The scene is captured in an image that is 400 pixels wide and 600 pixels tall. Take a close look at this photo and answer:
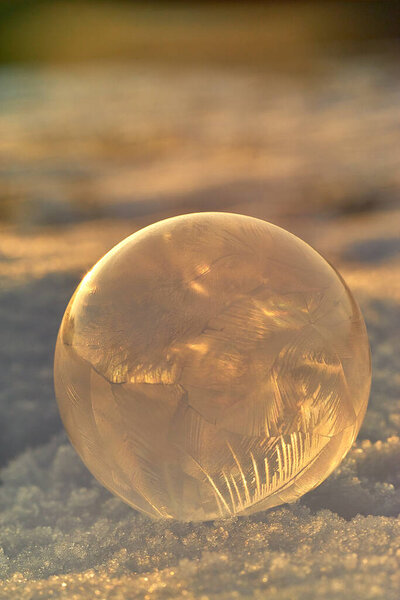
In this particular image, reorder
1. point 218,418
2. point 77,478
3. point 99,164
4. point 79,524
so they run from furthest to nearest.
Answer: point 99,164
point 77,478
point 79,524
point 218,418

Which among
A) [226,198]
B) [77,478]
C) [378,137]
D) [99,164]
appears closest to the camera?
[77,478]

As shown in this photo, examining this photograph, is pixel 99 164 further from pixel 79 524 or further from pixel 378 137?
pixel 79 524

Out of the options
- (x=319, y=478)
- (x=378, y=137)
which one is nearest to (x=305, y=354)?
(x=319, y=478)

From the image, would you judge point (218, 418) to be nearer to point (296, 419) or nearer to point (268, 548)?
point (296, 419)

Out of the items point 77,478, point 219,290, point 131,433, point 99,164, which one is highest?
point 99,164

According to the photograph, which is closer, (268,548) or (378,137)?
(268,548)

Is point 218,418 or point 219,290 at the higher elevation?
point 219,290

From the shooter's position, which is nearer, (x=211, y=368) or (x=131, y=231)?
(x=211, y=368)
